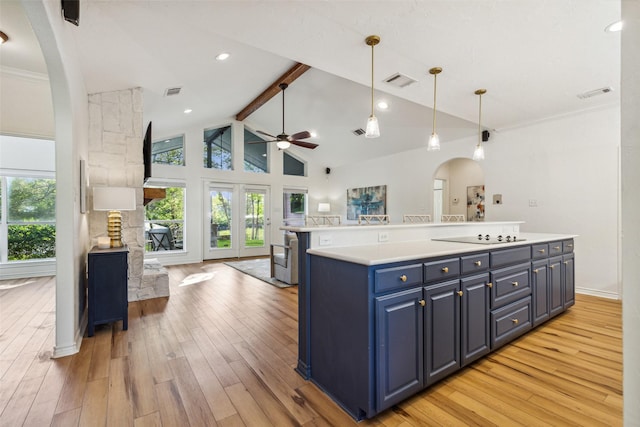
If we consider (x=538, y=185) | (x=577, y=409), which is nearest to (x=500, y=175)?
(x=538, y=185)

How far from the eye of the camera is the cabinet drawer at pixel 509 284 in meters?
A: 2.45

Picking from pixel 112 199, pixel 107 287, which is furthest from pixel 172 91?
pixel 107 287

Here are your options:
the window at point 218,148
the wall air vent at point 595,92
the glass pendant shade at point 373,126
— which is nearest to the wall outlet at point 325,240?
the glass pendant shade at point 373,126

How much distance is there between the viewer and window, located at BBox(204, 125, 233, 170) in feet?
24.8

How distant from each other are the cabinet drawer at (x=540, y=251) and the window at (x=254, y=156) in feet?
22.0

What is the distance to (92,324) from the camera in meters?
2.91

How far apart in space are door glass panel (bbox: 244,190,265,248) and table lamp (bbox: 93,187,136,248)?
4.60 metres

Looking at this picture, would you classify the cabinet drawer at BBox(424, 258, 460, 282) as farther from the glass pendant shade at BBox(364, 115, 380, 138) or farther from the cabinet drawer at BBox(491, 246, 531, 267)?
the glass pendant shade at BBox(364, 115, 380, 138)

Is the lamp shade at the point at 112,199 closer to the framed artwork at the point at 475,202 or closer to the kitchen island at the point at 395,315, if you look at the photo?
the kitchen island at the point at 395,315

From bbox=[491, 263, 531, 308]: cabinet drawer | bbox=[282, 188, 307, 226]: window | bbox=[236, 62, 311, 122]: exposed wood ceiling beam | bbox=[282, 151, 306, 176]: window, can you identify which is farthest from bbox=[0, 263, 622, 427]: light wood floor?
bbox=[282, 151, 306, 176]: window

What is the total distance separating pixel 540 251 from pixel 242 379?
3.00 m

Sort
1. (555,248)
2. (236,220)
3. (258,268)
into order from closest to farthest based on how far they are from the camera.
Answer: (555,248) → (258,268) → (236,220)

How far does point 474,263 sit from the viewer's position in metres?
2.26

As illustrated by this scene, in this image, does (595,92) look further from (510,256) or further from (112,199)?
(112,199)
